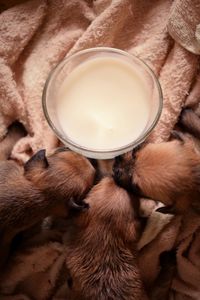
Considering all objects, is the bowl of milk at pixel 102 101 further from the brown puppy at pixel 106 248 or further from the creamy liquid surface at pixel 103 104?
the brown puppy at pixel 106 248

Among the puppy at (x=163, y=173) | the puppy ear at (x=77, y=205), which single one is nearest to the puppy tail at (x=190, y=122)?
the puppy at (x=163, y=173)

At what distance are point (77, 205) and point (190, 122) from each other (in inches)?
20.0

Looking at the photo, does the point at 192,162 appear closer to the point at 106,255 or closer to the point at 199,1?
the point at 106,255

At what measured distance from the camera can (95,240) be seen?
217 centimetres

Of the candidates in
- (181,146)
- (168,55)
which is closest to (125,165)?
(181,146)

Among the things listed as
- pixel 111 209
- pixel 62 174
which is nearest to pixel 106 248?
pixel 111 209

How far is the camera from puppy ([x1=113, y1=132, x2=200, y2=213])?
2.10m

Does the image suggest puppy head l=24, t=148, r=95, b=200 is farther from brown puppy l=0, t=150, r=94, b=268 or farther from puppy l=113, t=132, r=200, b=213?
puppy l=113, t=132, r=200, b=213

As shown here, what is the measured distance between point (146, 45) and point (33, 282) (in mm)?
975

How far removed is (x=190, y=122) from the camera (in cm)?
229

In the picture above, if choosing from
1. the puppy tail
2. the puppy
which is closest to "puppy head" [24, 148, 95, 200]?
the puppy

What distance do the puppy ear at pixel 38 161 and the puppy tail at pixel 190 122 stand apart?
51 cm

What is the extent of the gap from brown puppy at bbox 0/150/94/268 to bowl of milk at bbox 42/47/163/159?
64 mm

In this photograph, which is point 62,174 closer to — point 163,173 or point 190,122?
point 163,173
